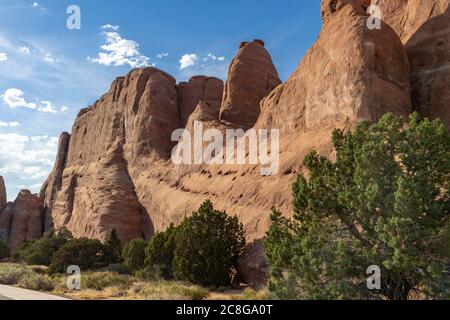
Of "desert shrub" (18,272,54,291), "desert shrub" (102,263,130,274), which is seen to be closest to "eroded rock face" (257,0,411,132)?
"desert shrub" (102,263,130,274)

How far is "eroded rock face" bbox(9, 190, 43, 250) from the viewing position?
7106 centimetres

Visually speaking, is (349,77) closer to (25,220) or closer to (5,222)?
(25,220)

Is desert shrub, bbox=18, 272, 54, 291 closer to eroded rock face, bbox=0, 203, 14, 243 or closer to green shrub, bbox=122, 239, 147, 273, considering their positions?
green shrub, bbox=122, 239, 147, 273

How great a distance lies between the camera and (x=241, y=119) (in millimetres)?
44781

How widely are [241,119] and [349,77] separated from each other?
66.4 ft

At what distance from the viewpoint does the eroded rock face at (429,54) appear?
24.8 metres

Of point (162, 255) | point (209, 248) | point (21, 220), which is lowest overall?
point (162, 255)

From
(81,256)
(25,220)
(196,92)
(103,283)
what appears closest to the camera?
(103,283)

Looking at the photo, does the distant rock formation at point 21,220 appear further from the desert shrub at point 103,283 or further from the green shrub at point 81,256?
the desert shrub at point 103,283

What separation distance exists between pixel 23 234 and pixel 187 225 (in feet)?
183

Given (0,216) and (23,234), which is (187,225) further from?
(0,216)

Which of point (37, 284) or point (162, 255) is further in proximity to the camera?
point (162, 255)

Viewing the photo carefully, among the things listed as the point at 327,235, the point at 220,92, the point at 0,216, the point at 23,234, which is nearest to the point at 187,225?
the point at 327,235

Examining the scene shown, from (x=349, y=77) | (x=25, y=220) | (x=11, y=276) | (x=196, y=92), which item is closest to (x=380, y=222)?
(x=349, y=77)
